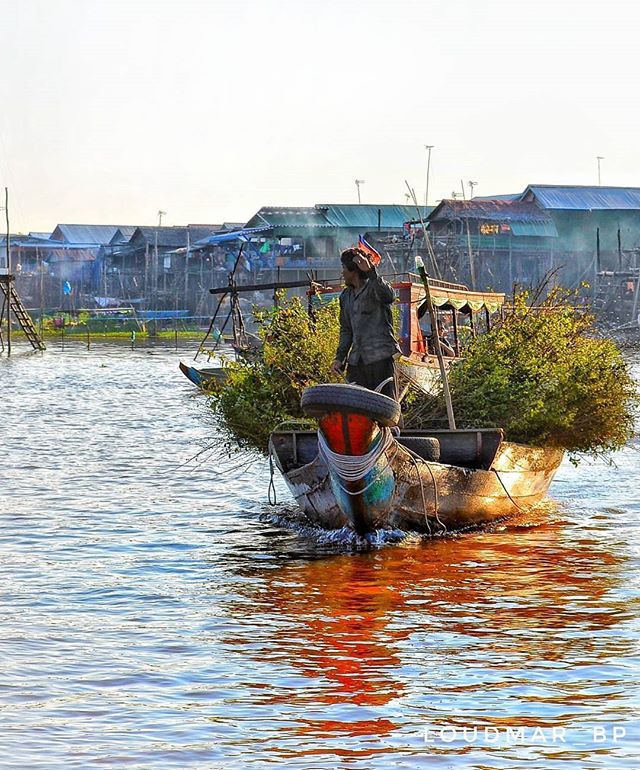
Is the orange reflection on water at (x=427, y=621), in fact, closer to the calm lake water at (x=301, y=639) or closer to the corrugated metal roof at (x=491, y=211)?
the calm lake water at (x=301, y=639)

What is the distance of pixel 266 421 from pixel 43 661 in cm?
531

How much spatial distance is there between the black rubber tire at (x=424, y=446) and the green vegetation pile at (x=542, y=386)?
1.25m

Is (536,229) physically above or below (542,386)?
above

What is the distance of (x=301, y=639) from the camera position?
7953 millimetres

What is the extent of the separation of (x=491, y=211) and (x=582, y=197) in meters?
5.60

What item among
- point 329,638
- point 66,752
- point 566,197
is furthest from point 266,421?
point 566,197

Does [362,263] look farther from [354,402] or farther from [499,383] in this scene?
[499,383]

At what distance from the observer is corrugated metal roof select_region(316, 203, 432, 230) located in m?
59.0

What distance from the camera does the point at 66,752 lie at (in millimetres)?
5922

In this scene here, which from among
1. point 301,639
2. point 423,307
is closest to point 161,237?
point 423,307

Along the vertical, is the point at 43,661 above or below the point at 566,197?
below

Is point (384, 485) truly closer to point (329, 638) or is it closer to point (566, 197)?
point (329, 638)

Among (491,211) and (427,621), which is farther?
(491,211)

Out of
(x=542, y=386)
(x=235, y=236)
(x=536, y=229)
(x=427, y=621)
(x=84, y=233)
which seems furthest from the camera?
(x=84, y=233)
